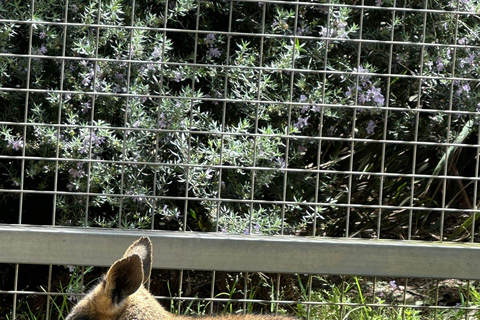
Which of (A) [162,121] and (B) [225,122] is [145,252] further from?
(B) [225,122]

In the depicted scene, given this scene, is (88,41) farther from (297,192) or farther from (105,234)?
(297,192)

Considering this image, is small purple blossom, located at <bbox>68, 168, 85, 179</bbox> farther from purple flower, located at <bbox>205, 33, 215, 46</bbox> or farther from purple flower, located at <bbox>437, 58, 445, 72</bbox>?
purple flower, located at <bbox>437, 58, 445, 72</bbox>

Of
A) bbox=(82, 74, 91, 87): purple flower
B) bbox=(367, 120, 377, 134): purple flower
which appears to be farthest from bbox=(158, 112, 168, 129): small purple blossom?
bbox=(367, 120, 377, 134): purple flower

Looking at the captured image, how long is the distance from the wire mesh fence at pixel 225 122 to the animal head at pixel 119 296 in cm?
111

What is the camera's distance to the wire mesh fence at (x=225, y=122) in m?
4.27

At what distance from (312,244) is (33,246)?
1397 mm

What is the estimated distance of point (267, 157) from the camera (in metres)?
4.30

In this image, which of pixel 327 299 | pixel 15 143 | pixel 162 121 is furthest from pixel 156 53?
pixel 327 299

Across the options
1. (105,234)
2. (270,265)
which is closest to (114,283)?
(105,234)

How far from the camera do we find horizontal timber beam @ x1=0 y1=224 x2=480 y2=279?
345 cm

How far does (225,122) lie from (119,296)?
6.76 feet

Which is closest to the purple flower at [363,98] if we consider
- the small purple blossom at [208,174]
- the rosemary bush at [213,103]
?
the rosemary bush at [213,103]

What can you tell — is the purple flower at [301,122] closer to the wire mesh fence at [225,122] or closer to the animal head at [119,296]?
the wire mesh fence at [225,122]

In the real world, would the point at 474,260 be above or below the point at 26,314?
above
